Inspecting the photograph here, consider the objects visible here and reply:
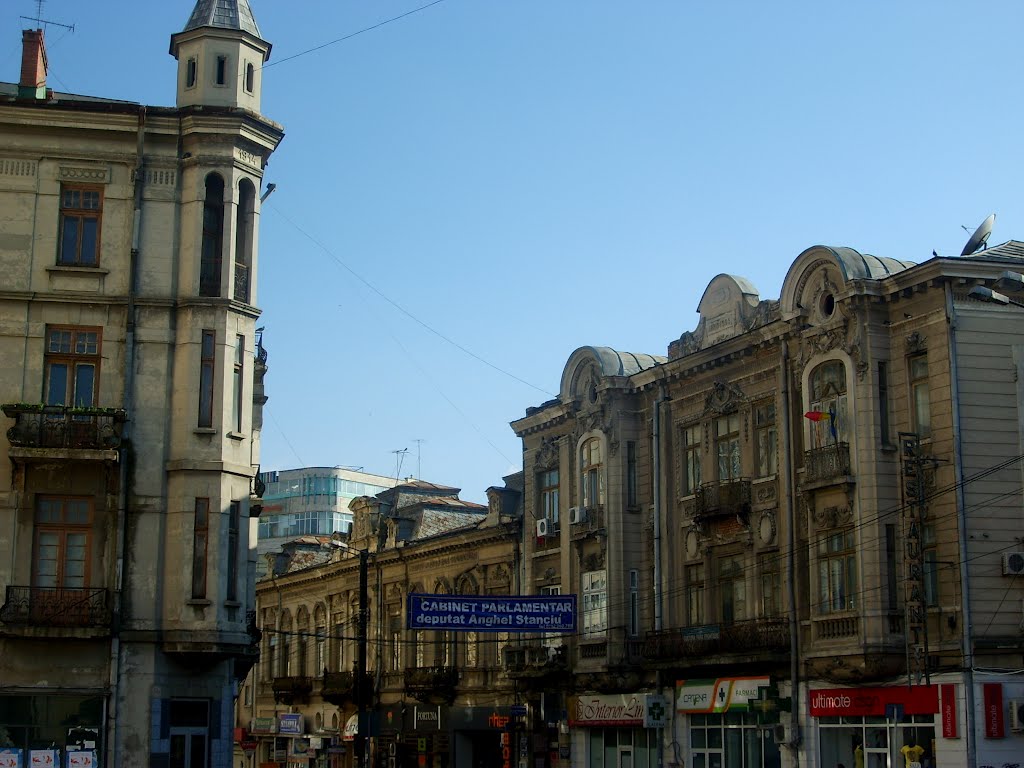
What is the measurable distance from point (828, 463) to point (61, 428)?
59.8ft

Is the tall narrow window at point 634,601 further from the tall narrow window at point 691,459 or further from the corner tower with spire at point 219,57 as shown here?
the corner tower with spire at point 219,57

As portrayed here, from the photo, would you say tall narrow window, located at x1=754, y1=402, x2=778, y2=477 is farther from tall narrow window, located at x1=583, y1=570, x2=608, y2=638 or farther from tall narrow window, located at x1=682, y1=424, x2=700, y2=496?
tall narrow window, located at x1=583, y1=570, x2=608, y2=638

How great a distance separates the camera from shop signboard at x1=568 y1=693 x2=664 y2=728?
1773 inches

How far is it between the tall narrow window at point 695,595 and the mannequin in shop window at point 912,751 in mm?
9345

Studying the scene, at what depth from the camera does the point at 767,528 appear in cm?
4062

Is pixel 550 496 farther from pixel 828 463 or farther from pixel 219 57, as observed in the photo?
pixel 219 57

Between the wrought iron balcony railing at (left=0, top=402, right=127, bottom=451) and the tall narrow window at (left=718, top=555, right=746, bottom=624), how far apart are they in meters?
18.6

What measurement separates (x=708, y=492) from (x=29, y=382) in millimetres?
19304

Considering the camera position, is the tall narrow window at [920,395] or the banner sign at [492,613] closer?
the tall narrow window at [920,395]

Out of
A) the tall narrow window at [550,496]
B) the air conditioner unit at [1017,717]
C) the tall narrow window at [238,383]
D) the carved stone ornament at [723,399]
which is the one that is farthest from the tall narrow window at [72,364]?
the tall narrow window at [550,496]

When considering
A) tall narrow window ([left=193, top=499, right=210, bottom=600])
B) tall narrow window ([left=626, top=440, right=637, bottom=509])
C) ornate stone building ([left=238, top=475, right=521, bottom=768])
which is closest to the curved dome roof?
tall narrow window ([left=626, top=440, right=637, bottom=509])

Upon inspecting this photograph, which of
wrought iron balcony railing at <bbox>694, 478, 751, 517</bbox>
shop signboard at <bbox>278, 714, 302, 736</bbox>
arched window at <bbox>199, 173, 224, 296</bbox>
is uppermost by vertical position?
arched window at <bbox>199, 173, 224, 296</bbox>

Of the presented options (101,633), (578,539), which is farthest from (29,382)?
(578,539)

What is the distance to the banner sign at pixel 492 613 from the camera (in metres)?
41.7
